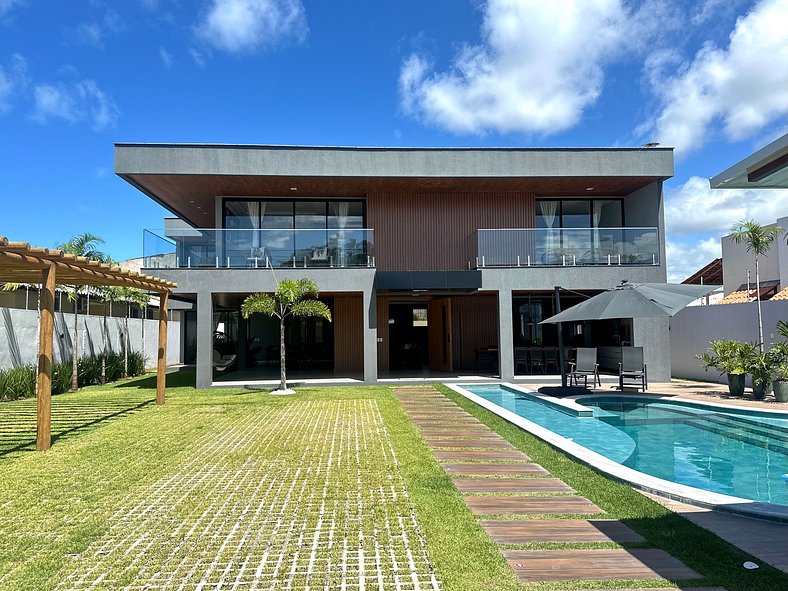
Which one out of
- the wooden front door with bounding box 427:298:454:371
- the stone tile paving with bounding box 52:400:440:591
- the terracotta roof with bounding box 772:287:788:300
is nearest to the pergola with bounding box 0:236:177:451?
the stone tile paving with bounding box 52:400:440:591

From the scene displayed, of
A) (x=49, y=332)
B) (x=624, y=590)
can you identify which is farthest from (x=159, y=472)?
(x=624, y=590)

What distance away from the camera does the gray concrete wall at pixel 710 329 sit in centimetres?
1235

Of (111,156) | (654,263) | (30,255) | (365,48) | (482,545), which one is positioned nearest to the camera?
(482,545)

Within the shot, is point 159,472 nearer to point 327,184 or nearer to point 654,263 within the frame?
point 327,184

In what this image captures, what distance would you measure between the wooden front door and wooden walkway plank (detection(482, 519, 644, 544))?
43.8ft

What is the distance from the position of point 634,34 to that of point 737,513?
13927 mm

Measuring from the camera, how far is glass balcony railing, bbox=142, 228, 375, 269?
46.1 feet

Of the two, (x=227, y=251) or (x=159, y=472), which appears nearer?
(x=159, y=472)

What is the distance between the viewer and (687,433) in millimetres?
8391

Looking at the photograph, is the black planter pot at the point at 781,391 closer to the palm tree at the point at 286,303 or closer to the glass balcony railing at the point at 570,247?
the glass balcony railing at the point at 570,247

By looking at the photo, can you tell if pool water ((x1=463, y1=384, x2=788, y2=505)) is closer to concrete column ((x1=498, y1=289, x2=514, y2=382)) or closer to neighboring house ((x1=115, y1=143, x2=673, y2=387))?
concrete column ((x1=498, y1=289, x2=514, y2=382))

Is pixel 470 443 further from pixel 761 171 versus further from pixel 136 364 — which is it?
pixel 136 364

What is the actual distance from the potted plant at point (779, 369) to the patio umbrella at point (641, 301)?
1.93 meters

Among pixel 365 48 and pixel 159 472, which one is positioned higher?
pixel 365 48
